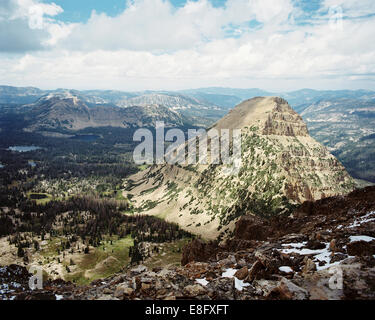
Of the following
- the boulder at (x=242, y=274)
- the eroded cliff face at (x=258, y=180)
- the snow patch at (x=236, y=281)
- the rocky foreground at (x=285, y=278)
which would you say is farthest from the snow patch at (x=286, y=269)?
the eroded cliff face at (x=258, y=180)

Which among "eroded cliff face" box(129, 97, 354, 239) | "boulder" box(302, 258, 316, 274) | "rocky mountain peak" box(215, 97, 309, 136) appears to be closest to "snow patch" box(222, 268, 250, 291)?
"boulder" box(302, 258, 316, 274)

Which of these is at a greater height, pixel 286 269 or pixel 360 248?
pixel 360 248

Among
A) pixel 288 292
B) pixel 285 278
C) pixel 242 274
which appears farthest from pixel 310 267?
pixel 242 274

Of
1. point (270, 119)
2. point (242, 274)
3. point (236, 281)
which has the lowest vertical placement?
point (236, 281)

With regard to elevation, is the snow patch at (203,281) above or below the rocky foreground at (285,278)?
below

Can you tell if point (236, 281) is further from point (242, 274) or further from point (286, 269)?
point (286, 269)

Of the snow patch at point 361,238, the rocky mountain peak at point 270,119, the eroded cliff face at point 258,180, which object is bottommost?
the eroded cliff face at point 258,180

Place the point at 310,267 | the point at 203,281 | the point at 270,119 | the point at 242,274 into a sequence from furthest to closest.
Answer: the point at 270,119, the point at 203,281, the point at 242,274, the point at 310,267

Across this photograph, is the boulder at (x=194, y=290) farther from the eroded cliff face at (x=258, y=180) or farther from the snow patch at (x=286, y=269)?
the eroded cliff face at (x=258, y=180)

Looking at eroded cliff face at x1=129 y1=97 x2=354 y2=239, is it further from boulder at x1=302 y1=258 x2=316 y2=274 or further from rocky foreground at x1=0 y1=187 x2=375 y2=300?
boulder at x1=302 y1=258 x2=316 y2=274
